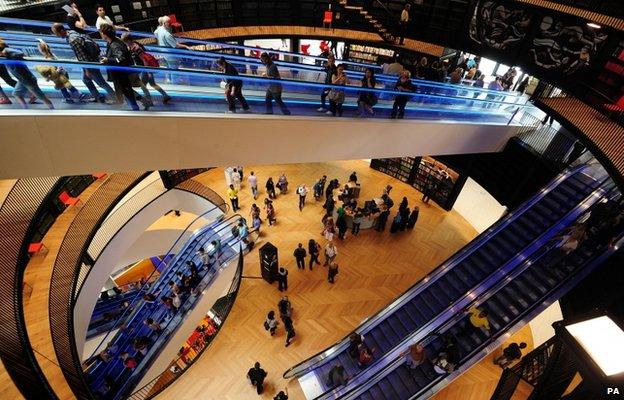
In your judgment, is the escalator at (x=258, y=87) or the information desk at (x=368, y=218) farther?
the information desk at (x=368, y=218)

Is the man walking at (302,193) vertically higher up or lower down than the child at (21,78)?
lower down

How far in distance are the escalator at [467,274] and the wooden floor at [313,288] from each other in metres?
0.63

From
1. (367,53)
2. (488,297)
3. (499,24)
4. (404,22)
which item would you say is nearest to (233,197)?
(488,297)

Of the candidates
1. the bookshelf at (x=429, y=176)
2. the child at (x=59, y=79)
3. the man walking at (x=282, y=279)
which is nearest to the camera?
the child at (x=59, y=79)

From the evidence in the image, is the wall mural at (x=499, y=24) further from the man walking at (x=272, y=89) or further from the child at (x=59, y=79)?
the child at (x=59, y=79)

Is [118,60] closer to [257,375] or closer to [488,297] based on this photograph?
[257,375]

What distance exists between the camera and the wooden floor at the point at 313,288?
7664mm

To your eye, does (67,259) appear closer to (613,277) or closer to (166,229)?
(166,229)

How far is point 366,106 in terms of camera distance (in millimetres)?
7242

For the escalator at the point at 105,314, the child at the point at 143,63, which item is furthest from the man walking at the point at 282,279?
the escalator at the point at 105,314

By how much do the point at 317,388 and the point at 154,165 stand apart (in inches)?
225

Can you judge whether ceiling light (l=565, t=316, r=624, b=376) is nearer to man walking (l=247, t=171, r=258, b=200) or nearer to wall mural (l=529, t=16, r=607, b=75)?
wall mural (l=529, t=16, r=607, b=75)

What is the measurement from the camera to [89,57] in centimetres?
504

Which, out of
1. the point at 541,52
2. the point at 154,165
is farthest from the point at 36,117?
the point at 541,52
